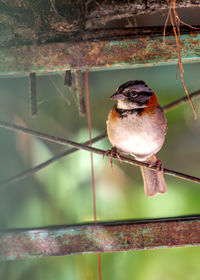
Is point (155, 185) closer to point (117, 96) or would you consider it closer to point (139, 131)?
point (139, 131)

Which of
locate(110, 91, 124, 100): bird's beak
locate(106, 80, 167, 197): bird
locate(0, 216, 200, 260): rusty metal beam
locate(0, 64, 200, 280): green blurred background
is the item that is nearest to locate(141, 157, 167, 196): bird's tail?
locate(106, 80, 167, 197): bird

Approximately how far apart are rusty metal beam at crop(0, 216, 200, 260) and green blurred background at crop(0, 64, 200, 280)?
0.62 m

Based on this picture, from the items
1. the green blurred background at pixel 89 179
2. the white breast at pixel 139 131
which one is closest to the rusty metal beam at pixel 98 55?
the white breast at pixel 139 131

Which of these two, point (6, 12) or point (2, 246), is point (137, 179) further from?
point (6, 12)

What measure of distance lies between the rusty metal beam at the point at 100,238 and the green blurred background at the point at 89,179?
62 cm

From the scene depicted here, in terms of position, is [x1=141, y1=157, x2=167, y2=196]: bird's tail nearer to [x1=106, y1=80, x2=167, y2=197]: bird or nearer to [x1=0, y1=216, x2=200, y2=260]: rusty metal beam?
[x1=106, y1=80, x2=167, y2=197]: bird

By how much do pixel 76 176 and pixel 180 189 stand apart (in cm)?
69

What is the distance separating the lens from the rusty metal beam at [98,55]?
1.25 metres

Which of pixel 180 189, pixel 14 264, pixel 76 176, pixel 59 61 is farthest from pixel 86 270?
pixel 59 61

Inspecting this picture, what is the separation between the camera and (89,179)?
7.52 feet

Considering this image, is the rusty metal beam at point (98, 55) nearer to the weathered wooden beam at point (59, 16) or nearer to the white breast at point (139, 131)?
the weathered wooden beam at point (59, 16)

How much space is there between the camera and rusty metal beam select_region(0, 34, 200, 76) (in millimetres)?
1249

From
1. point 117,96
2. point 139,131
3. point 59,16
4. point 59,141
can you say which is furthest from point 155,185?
point 59,16

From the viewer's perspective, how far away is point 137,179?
229 centimetres
